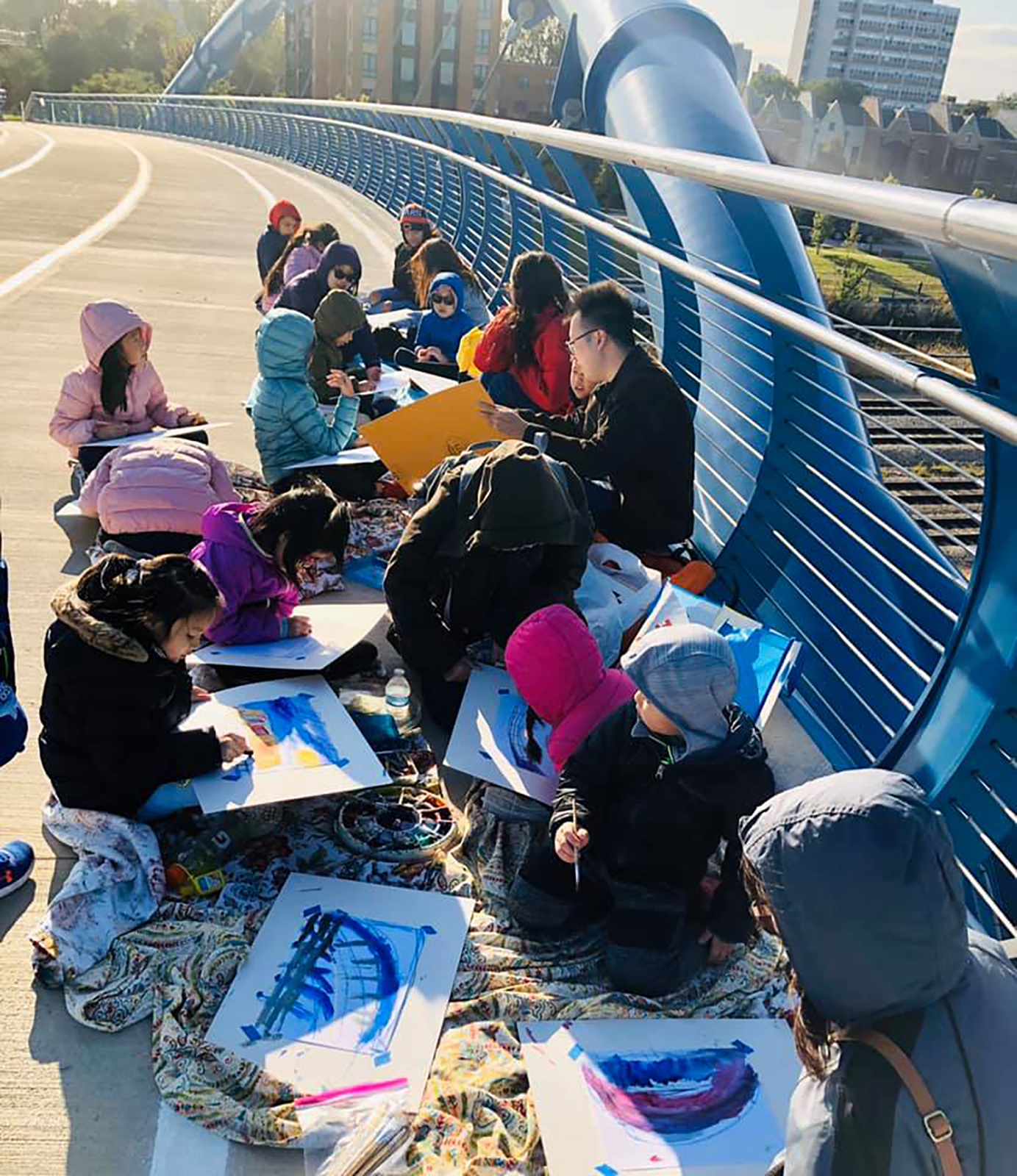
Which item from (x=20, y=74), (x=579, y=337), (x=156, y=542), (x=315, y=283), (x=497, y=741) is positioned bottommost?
(x=20, y=74)

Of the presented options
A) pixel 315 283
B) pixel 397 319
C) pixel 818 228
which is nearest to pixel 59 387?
pixel 315 283

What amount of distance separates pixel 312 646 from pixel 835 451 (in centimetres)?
190

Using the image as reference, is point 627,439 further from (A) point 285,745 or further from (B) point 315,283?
A: (B) point 315,283

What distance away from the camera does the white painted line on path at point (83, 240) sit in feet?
29.2

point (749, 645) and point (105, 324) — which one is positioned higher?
point (105, 324)

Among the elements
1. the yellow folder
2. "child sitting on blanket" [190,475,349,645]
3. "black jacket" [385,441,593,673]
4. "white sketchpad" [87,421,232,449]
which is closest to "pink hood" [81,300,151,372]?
"white sketchpad" [87,421,232,449]

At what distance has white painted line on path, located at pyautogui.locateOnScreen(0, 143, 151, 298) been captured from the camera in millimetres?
8898

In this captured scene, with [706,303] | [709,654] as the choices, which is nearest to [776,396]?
[706,303]

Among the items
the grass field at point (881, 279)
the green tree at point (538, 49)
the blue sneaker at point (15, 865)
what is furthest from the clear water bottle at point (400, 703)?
the green tree at point (538, 49)

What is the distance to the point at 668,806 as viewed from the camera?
2738 millimetres

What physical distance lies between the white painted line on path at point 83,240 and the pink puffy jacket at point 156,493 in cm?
500

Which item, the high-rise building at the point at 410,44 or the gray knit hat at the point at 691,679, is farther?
the high-rise building at the point at 410,44

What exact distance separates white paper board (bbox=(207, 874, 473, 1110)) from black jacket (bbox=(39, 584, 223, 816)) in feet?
1.48

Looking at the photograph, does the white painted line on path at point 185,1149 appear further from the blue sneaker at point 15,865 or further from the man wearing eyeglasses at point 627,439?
the man wearing eyeglasses at point 627,439
